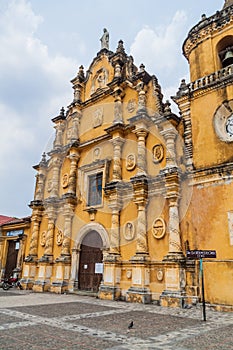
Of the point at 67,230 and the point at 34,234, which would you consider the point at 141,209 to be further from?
the point at 34,234

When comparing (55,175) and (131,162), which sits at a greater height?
(55,175)

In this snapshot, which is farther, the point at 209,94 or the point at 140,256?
the point at 209,94

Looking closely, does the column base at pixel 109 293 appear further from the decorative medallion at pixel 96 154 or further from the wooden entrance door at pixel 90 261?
the decorative medallion at pixel 96 154

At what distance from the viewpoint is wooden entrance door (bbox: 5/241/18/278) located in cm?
2064

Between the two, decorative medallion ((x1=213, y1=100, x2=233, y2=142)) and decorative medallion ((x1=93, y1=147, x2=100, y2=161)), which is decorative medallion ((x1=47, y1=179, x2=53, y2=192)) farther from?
decorative medallion ((x1=213, y1=100, x2=233, y2=142))

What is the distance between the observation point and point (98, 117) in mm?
16875

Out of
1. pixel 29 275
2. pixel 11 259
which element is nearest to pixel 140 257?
pixel 29 275

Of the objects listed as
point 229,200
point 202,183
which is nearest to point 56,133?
point 202,183

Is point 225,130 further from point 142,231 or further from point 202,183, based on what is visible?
point 142,231

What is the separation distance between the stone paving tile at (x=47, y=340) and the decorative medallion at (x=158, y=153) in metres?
8.36

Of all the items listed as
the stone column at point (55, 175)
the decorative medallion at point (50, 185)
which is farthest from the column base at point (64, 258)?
the decorative medallion at point (50, 185)

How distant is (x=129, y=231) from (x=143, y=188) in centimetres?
205

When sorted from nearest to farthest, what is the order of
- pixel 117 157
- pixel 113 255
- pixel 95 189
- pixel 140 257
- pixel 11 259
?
pixel 140 257 < pixel 113 255 < pixel 117 157 < pixel 95 189 < pixel 11 259

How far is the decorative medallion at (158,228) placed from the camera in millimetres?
11828
